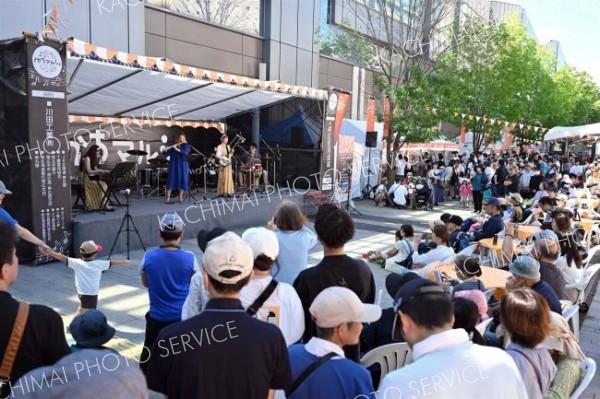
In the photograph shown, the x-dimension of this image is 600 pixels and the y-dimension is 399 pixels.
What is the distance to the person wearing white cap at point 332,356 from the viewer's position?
1758 mm

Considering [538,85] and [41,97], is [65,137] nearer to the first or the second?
[41,97]

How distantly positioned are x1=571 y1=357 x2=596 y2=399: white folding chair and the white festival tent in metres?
12.0

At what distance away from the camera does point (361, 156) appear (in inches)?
611

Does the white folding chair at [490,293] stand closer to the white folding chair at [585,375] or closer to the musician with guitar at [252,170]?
the white folding chair at [585,375]

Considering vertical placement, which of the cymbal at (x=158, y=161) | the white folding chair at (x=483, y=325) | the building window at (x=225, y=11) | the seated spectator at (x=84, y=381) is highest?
the building window at (x=225, y=11)

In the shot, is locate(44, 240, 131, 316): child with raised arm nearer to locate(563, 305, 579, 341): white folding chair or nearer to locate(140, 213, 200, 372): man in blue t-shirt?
locate(140, 213, 200, 372): man in blue t-shirt

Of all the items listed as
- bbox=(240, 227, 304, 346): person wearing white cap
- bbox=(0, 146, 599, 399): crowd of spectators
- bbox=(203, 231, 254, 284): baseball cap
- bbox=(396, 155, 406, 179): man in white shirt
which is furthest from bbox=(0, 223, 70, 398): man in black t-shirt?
bbox=(396, 155, 406, 179): man in white shirt

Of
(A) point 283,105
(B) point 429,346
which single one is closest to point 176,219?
(B) point 429,346

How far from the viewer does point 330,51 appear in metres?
19.5

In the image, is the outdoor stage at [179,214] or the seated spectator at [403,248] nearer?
the seated spectator at [403,248]

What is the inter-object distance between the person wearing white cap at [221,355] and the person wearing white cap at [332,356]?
82mm

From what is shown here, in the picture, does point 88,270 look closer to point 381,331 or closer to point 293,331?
point 293,331

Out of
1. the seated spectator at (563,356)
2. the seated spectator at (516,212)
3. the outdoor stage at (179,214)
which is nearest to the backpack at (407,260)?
the seated spectator at (516,212)

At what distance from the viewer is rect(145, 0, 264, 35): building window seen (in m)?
13.2
